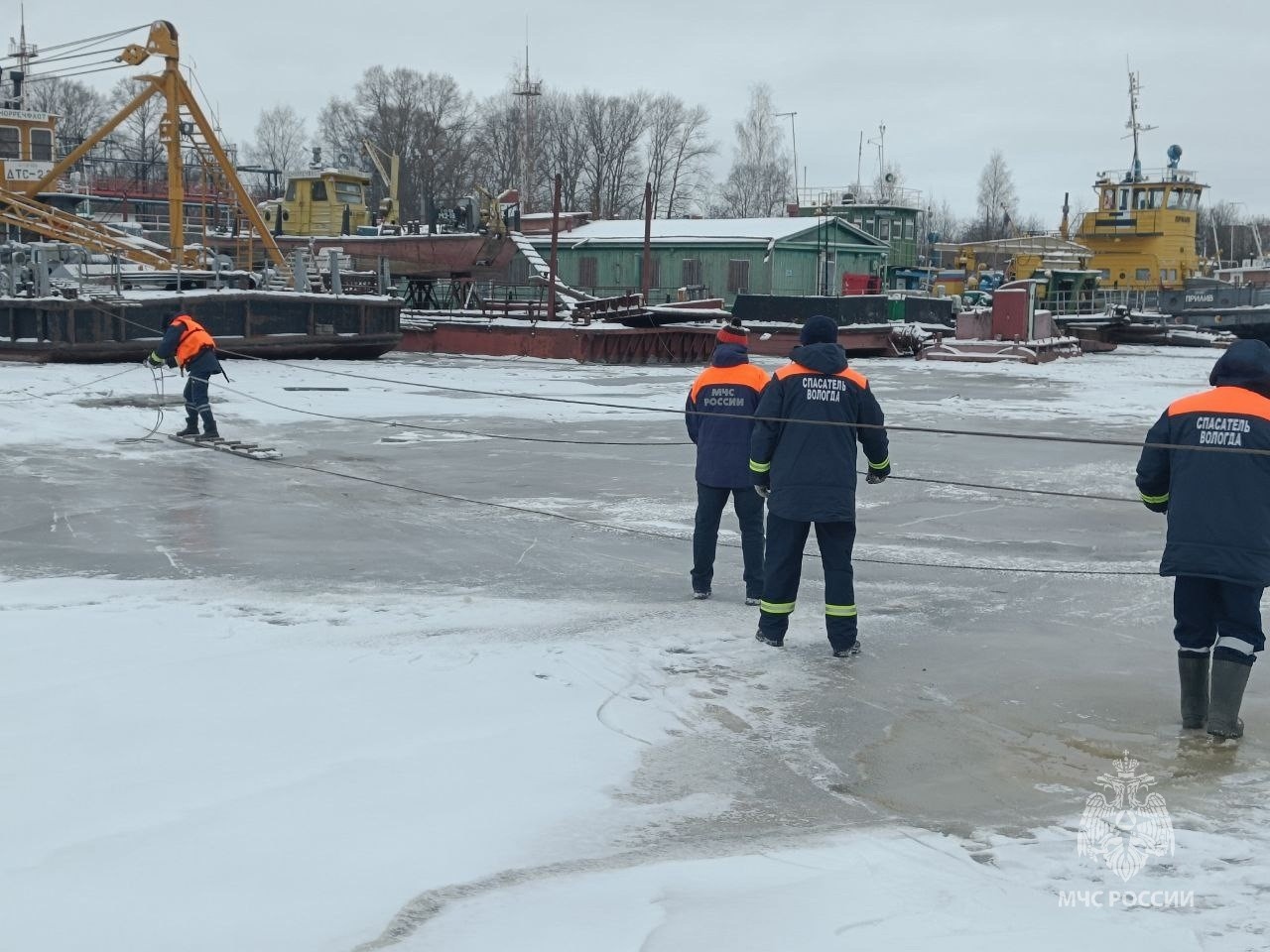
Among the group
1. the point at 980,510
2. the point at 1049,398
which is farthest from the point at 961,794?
the point at 1049,398

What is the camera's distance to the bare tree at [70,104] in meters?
86.8

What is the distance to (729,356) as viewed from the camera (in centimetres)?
778

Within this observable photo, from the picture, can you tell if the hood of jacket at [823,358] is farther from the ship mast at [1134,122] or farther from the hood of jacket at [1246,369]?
the ship mast at [1134,122]

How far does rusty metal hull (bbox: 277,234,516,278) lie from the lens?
36.1 m

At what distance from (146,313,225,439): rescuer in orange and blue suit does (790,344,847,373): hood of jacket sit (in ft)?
28.9

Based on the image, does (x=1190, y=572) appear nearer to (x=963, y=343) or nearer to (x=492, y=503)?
(x=492, y=503)

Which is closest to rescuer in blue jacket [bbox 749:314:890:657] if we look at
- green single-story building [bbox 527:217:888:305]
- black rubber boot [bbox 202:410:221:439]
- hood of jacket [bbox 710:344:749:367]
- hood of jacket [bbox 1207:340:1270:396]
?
hood of jacket [bbox 710:344:749:367]

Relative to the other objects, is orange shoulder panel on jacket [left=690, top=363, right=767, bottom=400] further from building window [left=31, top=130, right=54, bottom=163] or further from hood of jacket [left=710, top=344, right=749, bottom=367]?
building window [left=31, top=130, right=54, bottom=163]

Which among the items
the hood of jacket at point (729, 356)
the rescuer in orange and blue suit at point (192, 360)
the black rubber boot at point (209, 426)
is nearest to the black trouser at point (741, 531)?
the hood of jacket at point (729, 356)

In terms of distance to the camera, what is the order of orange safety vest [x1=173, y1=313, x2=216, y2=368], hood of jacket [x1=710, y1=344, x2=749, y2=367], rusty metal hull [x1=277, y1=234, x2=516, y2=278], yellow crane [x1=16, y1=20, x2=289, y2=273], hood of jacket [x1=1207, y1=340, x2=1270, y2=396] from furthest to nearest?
1. rusty metal hull [x1=277, y1=234, x2=516, y2=278]
2. yellow crane [x1=16, y1=20, x2=289, y2=273]
3. orange safety vest [x1=173, y1=313, x2=216, y2=368]
4. hood of jacket [x1=710, y1=344, x2=749, y2=367]
5. hood of jacket [x1=1207, y1=340, x2=1270, y2=396]

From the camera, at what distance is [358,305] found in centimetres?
2697

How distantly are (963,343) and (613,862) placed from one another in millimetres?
30525

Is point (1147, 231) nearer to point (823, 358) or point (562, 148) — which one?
point (562, 148)

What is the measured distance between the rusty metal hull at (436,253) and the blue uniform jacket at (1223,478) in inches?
1249
